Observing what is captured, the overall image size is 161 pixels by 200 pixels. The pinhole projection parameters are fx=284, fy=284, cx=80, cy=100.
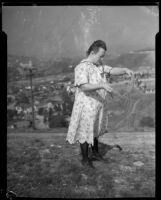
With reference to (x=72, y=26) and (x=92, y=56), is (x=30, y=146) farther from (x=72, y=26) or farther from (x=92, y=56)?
(x=72, y=26)

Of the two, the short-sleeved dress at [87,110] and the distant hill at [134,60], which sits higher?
the distant hill at [134,60]

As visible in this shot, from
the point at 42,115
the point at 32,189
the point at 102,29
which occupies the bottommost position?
the point at 32,189

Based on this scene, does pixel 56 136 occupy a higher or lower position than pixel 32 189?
higher

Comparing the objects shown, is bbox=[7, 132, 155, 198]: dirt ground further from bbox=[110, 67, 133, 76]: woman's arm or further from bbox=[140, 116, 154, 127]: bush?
bbox=[110, 67, 133, 76]: woman's arm

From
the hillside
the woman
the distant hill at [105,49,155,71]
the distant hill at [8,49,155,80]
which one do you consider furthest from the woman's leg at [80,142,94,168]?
the distant hill at [105,49,155,71]

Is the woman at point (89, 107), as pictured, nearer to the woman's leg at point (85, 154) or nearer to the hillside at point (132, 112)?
the woman's leg at point (85, 154)

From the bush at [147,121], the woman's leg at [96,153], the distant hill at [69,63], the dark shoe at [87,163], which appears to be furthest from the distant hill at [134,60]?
the dark shoe at [87,163]
